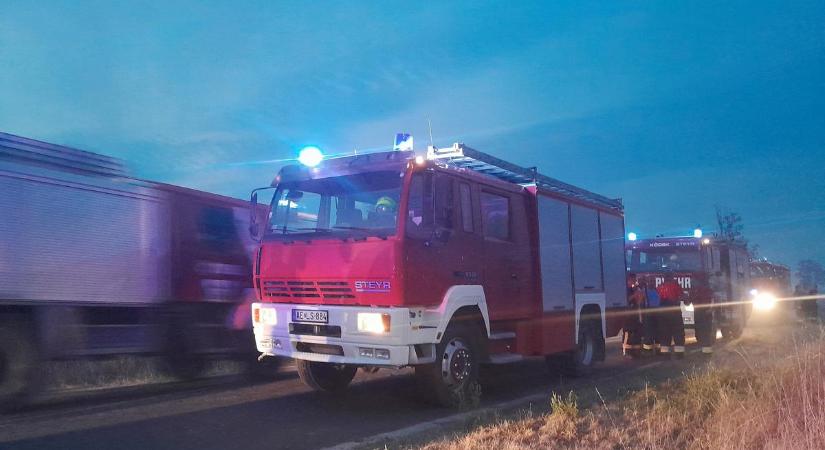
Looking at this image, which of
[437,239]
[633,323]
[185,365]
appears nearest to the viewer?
[437,239]

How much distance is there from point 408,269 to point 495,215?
7.74ft

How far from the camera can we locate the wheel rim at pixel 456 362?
7707 millimetres

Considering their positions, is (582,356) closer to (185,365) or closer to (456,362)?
(456,362)

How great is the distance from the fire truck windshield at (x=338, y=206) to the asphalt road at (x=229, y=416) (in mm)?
2075

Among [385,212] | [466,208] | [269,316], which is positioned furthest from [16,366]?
[466,208]

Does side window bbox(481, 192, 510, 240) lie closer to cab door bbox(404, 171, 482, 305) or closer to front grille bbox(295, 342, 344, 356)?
cab door bbox(404, 171, 482, 305)

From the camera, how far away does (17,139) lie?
793cm

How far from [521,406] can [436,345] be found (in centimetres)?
146

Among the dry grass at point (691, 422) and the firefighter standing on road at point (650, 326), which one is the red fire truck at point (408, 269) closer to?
the dry grass at point (691, 422)

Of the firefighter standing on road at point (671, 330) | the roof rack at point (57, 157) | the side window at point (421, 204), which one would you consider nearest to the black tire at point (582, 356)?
the firefighter standing on road at point (671, 330)

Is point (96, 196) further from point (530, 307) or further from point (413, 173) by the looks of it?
point (530, 307)

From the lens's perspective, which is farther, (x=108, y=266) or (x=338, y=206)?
(x=108, y=266)

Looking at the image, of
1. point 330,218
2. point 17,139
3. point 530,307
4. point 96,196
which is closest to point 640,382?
point 530,307

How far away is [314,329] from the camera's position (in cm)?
758
